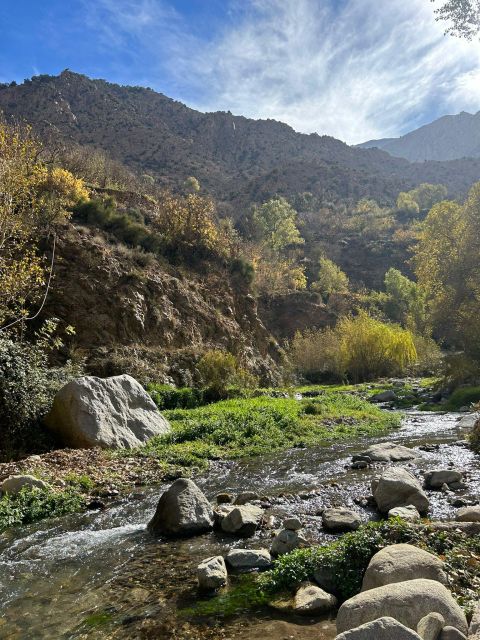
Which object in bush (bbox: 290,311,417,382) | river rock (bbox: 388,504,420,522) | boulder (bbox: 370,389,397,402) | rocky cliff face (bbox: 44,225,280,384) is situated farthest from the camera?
bush (bbox: 290,311,417,382)

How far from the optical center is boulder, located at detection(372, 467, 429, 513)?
334 inches

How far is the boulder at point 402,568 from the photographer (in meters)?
5.00

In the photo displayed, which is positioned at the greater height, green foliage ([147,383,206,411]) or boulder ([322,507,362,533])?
green foliage ([147,383,206,411])

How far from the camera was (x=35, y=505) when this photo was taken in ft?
30.3

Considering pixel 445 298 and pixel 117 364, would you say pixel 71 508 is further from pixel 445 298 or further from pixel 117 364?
pixel 445 298

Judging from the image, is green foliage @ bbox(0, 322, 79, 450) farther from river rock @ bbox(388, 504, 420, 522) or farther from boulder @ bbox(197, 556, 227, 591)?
river rock @ bbox(388, 504, 420, 522)

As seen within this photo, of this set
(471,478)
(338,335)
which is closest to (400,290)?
(338,335)

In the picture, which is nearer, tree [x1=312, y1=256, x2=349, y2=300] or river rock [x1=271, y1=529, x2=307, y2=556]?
river rock [x1=271, y1=529, x2=307, y2=556]

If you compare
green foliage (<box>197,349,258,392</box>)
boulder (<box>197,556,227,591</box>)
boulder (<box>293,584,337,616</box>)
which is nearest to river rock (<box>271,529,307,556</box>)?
boulder (<box>197,556,227,591</box>)

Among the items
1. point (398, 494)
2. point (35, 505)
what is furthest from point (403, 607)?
point (35, 505)

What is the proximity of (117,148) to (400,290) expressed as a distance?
72.4 meters

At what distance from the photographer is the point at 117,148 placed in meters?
110

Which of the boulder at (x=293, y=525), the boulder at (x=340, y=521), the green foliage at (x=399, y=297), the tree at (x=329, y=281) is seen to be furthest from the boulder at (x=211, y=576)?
the tree at (x=329, y=281)

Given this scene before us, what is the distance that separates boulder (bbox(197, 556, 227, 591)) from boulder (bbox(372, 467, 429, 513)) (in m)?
3.81
